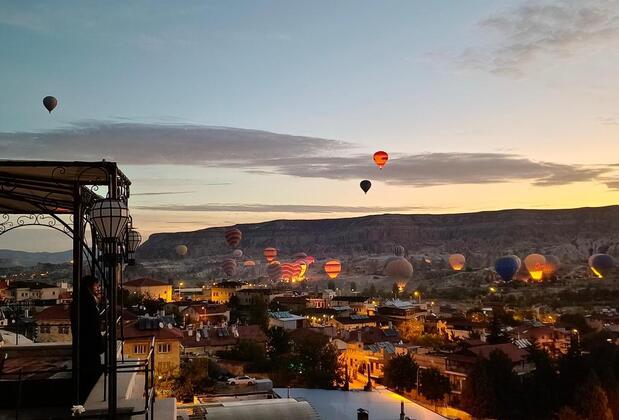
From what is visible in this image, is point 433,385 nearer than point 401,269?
Yes

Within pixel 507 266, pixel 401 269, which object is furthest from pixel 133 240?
pixel 401 269

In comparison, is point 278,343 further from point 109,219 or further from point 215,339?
point 109,219

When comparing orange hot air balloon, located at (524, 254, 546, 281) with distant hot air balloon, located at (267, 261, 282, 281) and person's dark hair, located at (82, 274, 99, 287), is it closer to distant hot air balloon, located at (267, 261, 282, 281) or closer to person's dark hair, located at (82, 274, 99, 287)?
distant hot air balloon, located at (267, 261, 282, 281)

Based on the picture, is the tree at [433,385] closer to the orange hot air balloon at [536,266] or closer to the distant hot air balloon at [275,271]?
the orange hot air balloon at [536,266]

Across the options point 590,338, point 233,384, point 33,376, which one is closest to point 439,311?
point 590,338

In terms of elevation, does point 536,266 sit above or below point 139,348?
above
